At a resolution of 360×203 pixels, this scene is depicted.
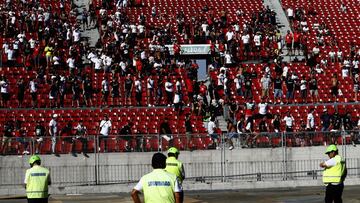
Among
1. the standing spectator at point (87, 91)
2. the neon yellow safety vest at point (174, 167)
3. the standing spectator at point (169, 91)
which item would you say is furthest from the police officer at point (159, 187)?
the standing spectator at point (169, 91)

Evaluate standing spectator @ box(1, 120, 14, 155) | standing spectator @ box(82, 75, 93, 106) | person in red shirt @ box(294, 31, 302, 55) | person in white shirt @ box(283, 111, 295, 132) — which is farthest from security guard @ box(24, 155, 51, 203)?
person in red shirt @ box(294, 31, 302, 55)

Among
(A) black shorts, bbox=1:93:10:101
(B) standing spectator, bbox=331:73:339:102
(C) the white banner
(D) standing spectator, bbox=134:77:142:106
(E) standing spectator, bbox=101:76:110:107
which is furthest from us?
(C) the white banner

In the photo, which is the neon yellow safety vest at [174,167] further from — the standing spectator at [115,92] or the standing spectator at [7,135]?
the standing spectator at [115,92]

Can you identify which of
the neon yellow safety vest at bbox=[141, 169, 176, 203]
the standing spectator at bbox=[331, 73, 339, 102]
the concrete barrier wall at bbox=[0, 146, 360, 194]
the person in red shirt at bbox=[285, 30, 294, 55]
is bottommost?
the concrete barrier wall at bbox=[0, 146, 360, 194]

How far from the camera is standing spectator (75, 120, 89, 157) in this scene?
100 ft

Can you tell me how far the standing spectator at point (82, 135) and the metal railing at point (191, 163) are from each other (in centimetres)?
6

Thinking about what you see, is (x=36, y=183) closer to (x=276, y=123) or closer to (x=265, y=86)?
(x=276, y=123)

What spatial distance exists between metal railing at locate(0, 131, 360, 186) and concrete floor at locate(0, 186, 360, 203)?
1.89 meters

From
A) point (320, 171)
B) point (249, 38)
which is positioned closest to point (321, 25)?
point (249, 38)

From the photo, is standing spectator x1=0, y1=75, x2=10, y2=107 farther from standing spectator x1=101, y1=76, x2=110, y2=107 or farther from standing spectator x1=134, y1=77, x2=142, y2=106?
standing spectator x1=134, y1=77, x2=142, y2=106

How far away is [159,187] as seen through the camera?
445 inches

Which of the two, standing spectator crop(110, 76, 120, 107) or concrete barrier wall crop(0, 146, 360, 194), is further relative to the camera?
standing spectator crop(110, 76, 120, 107)

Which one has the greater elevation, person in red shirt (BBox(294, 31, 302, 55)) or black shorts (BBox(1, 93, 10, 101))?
person in red shirt (BBox(294, 31, 302, 55))

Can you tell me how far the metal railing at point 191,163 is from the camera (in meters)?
30.3
